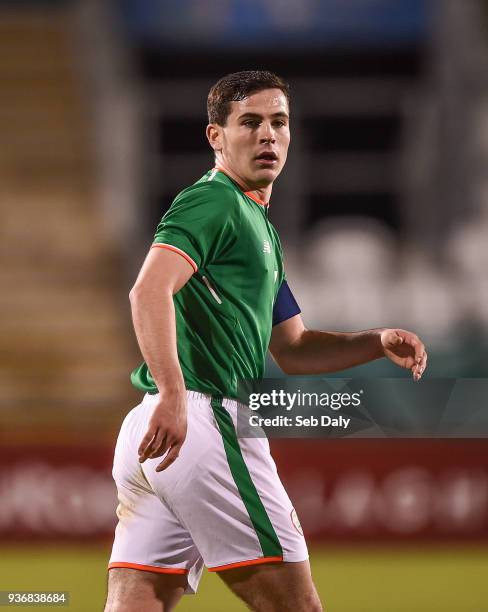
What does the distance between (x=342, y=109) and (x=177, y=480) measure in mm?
7455

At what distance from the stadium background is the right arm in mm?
4796

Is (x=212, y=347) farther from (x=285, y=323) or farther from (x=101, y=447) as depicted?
(x=101, y=447)

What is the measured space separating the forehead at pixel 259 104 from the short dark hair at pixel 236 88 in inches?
0.4

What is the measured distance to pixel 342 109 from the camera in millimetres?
9539

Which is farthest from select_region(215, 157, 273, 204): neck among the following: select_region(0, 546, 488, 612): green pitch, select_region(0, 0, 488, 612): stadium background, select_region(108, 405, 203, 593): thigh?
select_region(0, 0, 488, 612): stadium background

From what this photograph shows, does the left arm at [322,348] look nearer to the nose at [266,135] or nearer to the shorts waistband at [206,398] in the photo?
the shorts waistband at [206,398]

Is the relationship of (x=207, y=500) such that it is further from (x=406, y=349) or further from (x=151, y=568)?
(x=406, y=349)

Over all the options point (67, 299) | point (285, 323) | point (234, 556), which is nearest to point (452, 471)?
point (285, 323)

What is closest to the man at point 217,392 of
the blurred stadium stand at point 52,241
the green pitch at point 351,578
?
the green pitch at point 351,578

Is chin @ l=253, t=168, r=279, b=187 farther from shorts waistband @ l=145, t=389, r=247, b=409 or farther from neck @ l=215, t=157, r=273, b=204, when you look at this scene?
→ shorts waistband @ l=145, t=389, r=247, b=409

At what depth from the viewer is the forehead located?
266 centimetres

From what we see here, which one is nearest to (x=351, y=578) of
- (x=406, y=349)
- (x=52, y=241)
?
(x=406, y=349)

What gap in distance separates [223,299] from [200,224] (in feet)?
0.68

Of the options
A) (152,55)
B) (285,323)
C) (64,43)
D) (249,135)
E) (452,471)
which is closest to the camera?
(249,135)
